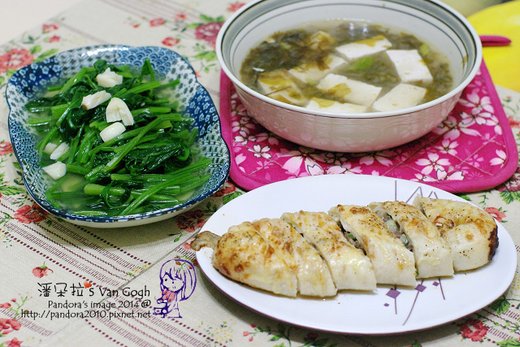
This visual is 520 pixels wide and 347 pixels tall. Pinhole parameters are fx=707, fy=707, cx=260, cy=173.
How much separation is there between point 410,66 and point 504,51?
0.62 meters

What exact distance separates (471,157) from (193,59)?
132cm

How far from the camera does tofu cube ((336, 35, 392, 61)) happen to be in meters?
2.80

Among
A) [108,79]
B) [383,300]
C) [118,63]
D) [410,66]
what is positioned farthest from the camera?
[118,63]

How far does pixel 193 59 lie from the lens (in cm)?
317

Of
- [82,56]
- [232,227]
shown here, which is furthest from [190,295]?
[82,56]

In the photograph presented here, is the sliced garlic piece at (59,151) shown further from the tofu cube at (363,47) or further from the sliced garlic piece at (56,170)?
the tofu cube at (363,47)

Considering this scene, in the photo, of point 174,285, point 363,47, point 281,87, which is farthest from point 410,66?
point 174,285

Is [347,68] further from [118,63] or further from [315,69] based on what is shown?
[118,63]

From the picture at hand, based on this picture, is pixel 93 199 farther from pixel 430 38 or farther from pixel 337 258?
pixel 430 38

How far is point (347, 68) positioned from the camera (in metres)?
2.74

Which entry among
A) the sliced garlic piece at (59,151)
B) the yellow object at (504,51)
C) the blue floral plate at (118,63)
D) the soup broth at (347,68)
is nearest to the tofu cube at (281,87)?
the soup broth at (347,68)

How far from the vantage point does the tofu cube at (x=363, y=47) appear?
280cm

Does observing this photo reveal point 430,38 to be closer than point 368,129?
No

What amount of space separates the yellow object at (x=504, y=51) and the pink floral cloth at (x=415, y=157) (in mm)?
366
